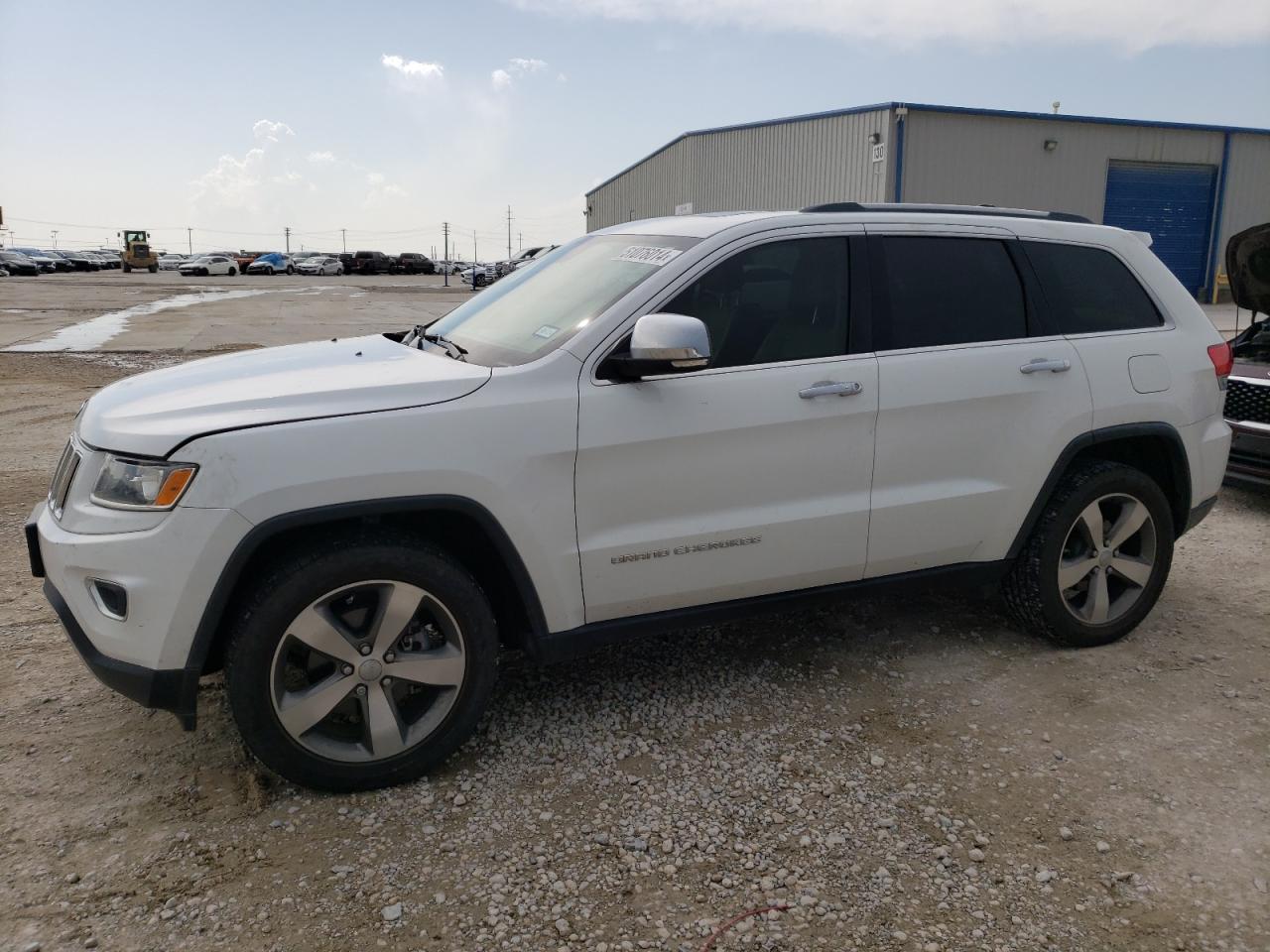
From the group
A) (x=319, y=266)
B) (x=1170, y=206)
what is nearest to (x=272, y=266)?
(x=319, y=266)

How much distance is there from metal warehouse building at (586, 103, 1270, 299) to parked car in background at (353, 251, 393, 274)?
44778 millimetres

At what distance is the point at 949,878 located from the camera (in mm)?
2742

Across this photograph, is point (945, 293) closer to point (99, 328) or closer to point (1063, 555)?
point (1063, 555)

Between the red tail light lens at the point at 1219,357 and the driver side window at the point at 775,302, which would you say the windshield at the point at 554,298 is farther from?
the red tail light lens at the point at 1219,357

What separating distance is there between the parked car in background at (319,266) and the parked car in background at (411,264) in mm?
5291

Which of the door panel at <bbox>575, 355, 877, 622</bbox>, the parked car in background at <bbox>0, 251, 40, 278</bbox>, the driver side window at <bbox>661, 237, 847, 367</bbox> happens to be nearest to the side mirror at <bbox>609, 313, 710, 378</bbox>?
the door panel at <bbox>575, 355, 877, 622</bbox>

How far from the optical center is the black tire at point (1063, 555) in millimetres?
4023

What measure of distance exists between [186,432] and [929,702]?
272cm

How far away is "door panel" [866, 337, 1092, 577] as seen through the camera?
3645 mm

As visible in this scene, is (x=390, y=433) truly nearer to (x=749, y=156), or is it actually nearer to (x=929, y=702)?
(x=929, y=702)

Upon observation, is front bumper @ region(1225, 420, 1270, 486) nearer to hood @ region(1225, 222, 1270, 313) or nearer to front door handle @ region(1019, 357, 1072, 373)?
hood @ region(1225, 222, 1270, 313)

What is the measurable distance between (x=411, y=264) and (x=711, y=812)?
74.2m

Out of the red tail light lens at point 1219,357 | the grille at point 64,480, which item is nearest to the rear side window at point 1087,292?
the red tail light lens at point 1219,357

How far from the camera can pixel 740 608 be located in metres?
3.52
